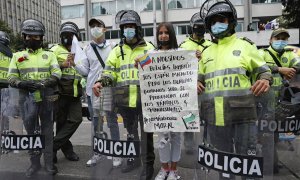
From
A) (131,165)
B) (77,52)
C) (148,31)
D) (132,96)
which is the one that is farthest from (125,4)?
(131,165)

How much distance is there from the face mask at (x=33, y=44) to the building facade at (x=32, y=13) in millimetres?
48603

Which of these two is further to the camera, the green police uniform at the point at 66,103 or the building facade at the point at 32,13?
the building facade at the point at 32,13

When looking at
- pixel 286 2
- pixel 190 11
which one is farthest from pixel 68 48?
pixel 190 11

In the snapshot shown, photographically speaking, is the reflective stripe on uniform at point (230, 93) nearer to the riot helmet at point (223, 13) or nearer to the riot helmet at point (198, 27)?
the riot helmet at point (223, 13)

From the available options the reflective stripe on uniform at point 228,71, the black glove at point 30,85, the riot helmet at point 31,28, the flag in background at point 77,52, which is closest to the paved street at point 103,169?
the black glove at point 30,85

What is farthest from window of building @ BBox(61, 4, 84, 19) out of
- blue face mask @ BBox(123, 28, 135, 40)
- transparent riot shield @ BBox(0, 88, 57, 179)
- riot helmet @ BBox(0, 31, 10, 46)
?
blue face mask @ BBox(123, 28, 135, 40)

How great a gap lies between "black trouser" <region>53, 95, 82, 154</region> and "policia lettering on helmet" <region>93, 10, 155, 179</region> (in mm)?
1415

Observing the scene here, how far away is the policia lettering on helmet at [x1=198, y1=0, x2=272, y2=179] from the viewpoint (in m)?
3.21

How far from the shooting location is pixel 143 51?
4.43 meters

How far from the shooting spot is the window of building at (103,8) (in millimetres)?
36438

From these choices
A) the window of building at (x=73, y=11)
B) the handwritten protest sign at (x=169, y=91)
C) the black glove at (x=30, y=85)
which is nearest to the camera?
the handwritten protest sign at (x=169, y=91)

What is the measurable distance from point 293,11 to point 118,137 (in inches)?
1128

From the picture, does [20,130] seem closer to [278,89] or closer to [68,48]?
[68,48]

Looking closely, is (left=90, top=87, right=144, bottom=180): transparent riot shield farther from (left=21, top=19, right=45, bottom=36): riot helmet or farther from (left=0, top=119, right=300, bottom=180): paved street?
(left=21, top=19, right=45, bottom=36): riot helmet
